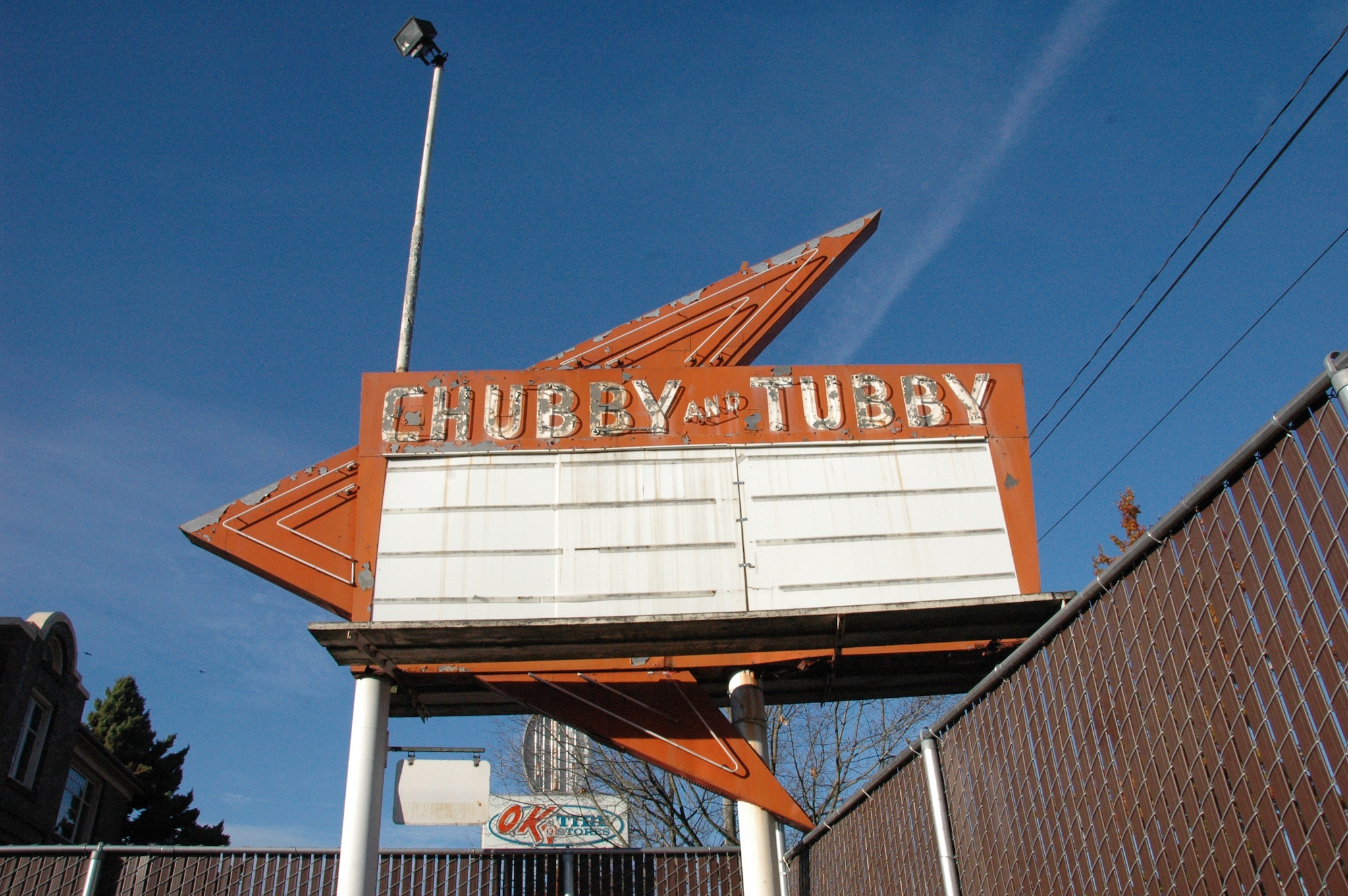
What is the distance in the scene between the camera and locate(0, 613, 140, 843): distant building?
743 inches

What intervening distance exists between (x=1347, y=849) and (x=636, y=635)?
7143 millimetres

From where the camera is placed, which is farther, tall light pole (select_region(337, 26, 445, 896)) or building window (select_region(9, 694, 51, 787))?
building window (select_region(9, 694, 51, 787))

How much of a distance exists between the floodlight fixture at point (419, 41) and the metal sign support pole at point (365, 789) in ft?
30.9

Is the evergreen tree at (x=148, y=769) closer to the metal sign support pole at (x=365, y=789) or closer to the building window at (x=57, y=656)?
the building window at (x=57, y=656)

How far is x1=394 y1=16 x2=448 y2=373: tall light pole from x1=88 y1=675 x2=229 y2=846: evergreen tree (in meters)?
24.1

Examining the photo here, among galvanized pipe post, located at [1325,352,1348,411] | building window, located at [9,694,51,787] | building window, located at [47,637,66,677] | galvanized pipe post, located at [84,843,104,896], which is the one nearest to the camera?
galvanized pipe post, located at [1325,352,1348,411]

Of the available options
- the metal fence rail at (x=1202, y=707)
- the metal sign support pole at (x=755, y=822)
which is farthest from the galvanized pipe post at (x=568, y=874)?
the metal fence rail at (x=1202, y=707)

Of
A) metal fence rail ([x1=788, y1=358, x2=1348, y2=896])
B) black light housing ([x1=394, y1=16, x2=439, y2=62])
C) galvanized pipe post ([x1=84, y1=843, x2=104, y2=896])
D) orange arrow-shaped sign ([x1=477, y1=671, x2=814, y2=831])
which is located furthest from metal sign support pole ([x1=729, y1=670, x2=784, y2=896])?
black light housing ([x1=394, y1=16, x2=439, y2=62])

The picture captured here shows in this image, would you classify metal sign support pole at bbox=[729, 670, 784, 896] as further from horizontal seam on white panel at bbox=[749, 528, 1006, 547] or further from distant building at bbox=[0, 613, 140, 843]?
distant building at bbox=[0, 613, 140, 843]

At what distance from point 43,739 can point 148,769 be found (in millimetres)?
12815

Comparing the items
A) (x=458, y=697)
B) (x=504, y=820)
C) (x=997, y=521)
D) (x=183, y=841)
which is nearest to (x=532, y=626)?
(x=458, y=697)

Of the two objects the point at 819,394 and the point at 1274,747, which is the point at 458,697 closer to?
the point at 819,394

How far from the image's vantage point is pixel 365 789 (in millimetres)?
9188

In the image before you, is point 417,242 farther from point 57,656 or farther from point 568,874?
point 57,656
